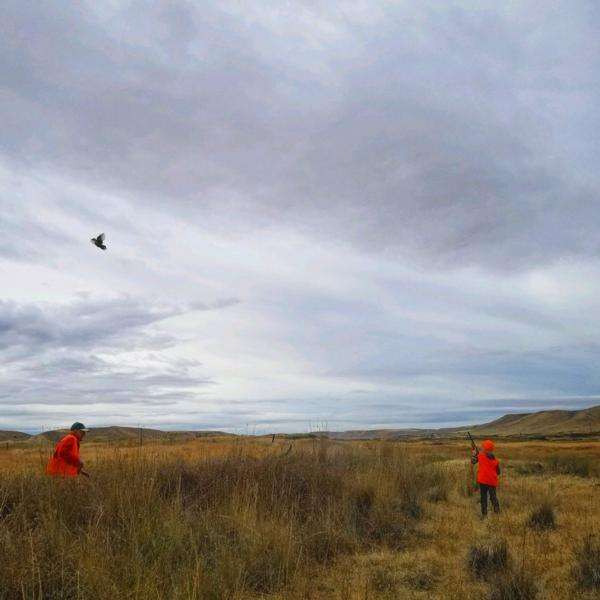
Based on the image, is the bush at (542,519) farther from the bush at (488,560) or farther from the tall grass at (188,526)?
the bush at (488,560)

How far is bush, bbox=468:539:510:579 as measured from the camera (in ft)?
22.3

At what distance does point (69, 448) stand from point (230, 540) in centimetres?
411

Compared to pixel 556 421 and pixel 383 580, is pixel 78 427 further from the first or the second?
pixel 556 421

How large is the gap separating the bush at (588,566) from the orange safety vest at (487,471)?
4.32 m

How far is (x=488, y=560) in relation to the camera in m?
7.05

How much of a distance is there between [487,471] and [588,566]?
18.5ft

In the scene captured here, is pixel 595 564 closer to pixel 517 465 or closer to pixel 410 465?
pixel 410 465

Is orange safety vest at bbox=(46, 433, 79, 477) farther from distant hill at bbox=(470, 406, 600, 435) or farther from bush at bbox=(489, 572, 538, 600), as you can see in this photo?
distant hill at bbox=(470, 406, 600, 435)

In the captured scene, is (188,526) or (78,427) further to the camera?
(78,427)

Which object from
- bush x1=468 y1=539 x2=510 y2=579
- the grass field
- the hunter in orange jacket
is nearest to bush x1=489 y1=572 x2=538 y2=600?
the grass field

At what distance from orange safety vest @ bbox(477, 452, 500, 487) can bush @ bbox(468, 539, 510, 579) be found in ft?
Answer: 15.4

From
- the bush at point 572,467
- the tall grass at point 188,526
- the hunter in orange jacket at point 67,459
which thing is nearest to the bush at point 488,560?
the tall grass at point 188,526

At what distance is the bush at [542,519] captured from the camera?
10133 mm

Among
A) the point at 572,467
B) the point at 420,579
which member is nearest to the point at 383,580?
the point at 420,579
